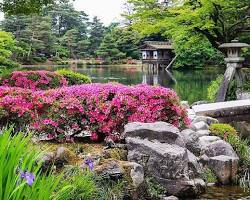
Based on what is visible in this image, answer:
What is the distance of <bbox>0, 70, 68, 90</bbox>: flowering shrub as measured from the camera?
11.1m

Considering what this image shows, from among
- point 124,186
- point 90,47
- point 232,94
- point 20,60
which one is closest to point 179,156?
point 124,186

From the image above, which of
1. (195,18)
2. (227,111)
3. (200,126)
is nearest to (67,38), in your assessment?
(195,18)

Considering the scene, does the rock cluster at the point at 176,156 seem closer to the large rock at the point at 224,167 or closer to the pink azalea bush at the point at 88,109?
the large rock at the point at 224,167

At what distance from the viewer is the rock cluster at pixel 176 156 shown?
6.12m

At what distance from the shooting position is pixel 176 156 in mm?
6105

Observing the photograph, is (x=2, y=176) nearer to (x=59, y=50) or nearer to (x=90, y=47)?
(x=59, y=50)

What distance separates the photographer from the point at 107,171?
536 cm

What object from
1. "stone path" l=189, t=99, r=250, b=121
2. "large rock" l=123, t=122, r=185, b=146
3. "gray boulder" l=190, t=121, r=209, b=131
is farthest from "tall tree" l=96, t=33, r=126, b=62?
"large rock" l=123, t=122, r=185, b=146

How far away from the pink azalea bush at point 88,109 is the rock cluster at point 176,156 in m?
0.44

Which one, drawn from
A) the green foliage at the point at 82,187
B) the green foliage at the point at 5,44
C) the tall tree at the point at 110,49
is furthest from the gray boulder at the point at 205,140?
the tall tree at the point at 110,49

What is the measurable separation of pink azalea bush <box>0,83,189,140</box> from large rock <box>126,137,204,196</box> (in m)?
0.91

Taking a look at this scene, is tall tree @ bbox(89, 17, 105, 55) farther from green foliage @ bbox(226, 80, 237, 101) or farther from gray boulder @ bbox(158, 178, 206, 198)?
gray boulder @ bbox(158, 178, 206, 198)

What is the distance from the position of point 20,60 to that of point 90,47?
15247 mm

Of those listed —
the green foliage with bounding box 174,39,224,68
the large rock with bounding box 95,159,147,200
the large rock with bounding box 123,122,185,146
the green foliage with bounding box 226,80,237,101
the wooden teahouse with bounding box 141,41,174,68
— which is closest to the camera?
the large rock with bounding box 95,159,147,200
